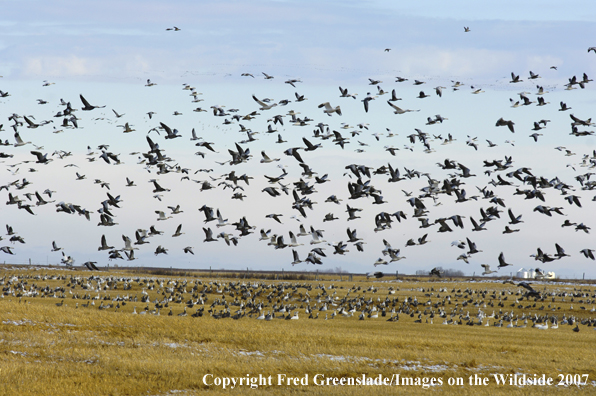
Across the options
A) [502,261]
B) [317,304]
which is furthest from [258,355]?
[317,304]

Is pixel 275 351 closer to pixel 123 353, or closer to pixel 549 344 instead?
pixel 123 353

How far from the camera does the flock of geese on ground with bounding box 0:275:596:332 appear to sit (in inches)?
1932

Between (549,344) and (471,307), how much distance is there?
27123 millimetres

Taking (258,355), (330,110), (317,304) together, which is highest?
(330,110)

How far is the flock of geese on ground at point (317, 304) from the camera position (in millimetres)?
49062

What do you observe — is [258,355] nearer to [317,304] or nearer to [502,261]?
[502,261]

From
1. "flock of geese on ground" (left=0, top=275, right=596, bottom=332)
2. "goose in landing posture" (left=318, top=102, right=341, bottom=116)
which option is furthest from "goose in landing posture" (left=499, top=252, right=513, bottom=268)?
"flock of geese on ground" (left=0, top=275, right=596, bottom=332)

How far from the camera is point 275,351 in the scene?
28.9m

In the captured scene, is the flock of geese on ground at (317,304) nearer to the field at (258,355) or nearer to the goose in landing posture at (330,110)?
the field at (258,355)

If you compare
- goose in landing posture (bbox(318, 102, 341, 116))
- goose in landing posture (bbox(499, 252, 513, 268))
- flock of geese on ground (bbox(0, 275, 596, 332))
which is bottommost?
flock of geese on ground (bbox(0, 275, 596, 332))

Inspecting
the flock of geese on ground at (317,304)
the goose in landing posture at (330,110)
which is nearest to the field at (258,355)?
the flock of geese on ground at (317,304)

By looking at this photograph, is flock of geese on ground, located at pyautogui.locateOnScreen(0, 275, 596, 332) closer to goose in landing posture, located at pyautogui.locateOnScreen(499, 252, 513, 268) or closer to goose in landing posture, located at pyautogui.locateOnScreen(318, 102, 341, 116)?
goose in landing posture, located at pyautogui.locateOnScreen(499, 252, 513, 268)

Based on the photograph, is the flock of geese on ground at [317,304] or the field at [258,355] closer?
the field at [258,355]

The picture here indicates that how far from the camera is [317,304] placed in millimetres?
59250
